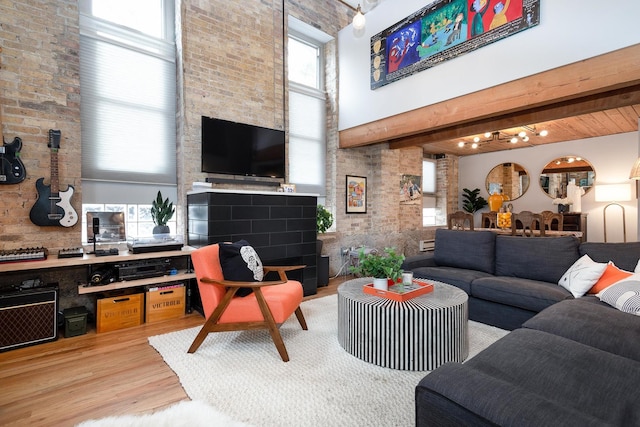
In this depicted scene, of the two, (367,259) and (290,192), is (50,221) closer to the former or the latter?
(290,192)

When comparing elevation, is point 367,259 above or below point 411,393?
above

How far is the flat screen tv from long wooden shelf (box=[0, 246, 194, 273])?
3.96ft

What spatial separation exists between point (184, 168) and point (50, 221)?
4.59ft

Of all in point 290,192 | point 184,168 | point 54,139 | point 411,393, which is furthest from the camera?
point 290,192

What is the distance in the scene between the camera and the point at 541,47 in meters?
3.16

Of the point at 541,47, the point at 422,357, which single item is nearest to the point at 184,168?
the point at 422,357

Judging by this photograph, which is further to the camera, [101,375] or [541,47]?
[541,47]

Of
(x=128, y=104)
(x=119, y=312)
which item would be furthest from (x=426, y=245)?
(x=128, y=104)

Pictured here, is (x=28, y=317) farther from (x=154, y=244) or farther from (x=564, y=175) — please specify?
(x=564, y=175)

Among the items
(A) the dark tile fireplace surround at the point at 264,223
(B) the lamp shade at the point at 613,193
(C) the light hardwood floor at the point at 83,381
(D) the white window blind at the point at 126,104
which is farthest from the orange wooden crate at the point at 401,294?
(B) the lamp shade at the point at 613,193

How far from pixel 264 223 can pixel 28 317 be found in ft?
7.56

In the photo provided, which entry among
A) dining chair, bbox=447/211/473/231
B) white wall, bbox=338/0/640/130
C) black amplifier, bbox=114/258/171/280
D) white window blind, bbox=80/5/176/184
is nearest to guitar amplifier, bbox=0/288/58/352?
black amplifier, bbox=114/258/171/280

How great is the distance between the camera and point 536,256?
318cm

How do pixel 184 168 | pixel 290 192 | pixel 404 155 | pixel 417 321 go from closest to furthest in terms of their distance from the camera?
1. pixel 417 321
2. pixel 184 168
3. pixel 290 192
4. pixel 404 155
